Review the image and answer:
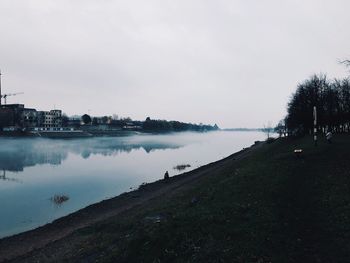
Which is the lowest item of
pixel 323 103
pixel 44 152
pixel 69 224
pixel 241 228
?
pixel 69 224

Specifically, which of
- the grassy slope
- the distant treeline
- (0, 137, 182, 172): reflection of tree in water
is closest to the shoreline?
the grassy slope

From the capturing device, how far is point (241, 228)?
14.8 m

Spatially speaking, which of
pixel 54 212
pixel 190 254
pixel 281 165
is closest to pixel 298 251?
pixel 190 254

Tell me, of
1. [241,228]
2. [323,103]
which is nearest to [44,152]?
[323,103]

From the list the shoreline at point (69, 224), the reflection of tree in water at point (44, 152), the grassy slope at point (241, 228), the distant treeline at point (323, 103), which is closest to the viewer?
the grassy slope at point (241, 228)

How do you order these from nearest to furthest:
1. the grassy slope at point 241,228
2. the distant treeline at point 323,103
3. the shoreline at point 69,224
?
the grassy slope at point 241,228 → the shoreline at point 69,224 → the distant treeline at point 323,103

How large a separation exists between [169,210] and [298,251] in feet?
35.2

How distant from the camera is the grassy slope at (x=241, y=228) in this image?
40.8 ft

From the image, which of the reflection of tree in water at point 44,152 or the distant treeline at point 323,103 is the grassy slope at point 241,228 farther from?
the distant treeline at point 323,103

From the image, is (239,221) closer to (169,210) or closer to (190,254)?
(190,254)

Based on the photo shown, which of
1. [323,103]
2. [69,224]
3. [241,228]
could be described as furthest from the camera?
[323,103]

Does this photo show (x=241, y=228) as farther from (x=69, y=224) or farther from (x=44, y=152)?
(x=44, y=152)

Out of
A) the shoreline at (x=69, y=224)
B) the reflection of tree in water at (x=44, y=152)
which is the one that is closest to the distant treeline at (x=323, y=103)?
the reflection of tree in water at (x=44, y=152)

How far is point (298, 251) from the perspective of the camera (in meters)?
11.9
